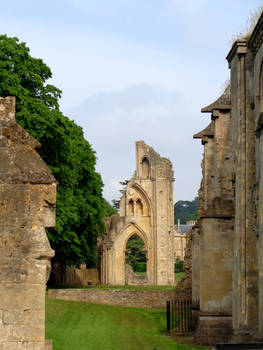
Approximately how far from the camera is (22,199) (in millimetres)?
8859

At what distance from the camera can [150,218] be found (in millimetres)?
64188

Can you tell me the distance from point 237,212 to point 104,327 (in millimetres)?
10532

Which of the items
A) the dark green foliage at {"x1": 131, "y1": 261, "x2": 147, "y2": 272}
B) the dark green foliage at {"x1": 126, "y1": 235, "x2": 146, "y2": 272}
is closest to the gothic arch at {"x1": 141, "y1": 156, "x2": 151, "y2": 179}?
the dark green foliage at {"x1": 126, "y1": 235, "x2": 146, "y2": 272}

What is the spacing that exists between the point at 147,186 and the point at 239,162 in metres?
46.9

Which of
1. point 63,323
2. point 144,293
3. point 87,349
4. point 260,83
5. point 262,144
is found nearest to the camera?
point 262,144

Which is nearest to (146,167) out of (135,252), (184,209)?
(135,252)

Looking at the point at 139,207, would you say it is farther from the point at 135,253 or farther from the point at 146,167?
the point at 135,253

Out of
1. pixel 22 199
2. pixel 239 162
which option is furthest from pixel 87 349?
pixel 22 199

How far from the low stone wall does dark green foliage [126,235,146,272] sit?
36.1m

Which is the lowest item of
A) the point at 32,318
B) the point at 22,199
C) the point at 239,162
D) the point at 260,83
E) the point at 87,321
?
the point at 87,321

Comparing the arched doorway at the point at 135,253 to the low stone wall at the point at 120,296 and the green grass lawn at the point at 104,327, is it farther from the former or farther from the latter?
the green grass lawn at the point at 104,327

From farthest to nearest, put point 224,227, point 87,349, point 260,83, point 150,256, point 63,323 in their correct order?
1. point 150,256
2. point 63,323
3. point 224,227
4. point 87,349
5. point 260,83

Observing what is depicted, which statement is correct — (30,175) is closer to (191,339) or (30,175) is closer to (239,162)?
(239,162)

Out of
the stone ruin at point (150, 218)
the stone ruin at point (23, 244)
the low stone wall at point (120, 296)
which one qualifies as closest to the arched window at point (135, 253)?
the stone ruin at point (150, 218)
